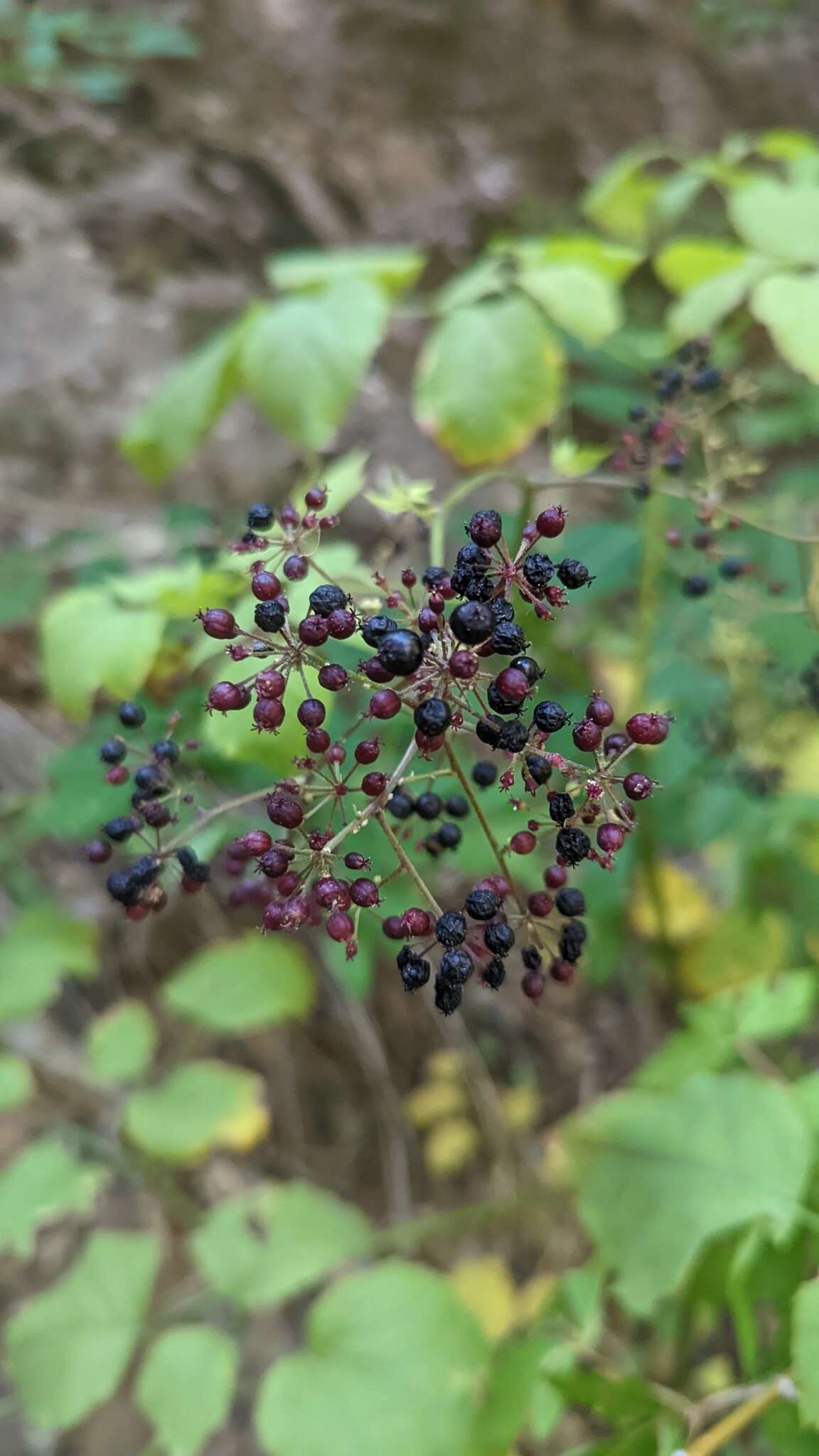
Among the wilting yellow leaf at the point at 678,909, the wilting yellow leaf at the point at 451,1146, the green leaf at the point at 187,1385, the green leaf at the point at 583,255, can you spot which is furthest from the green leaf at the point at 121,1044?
the green leaf at the point at 583,255

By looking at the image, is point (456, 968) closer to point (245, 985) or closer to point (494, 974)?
point (494, 974)

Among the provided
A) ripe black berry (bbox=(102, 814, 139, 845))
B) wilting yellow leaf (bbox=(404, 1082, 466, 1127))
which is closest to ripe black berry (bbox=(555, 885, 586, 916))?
ripe black berry (bbox=(102, 814, 139, 845))

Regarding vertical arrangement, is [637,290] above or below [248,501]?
above

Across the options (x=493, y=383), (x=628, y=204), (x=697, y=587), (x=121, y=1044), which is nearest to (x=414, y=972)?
(x=697, y=587)

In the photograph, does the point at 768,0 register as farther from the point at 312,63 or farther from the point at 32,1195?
the point at 32,1195

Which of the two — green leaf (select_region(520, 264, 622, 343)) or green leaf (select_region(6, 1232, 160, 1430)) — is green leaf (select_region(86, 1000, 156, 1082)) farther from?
green leaf (select_region(520, 264, 622, 343))

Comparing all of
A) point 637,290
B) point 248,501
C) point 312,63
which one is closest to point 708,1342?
point 248,501

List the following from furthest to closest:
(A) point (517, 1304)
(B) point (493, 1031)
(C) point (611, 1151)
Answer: (B) point (493, 1031), (A) point (517, 1304), (C) point (611, 1151)

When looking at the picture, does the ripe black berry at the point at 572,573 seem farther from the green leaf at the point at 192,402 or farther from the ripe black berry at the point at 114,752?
the green leaf at the point at 192,402
